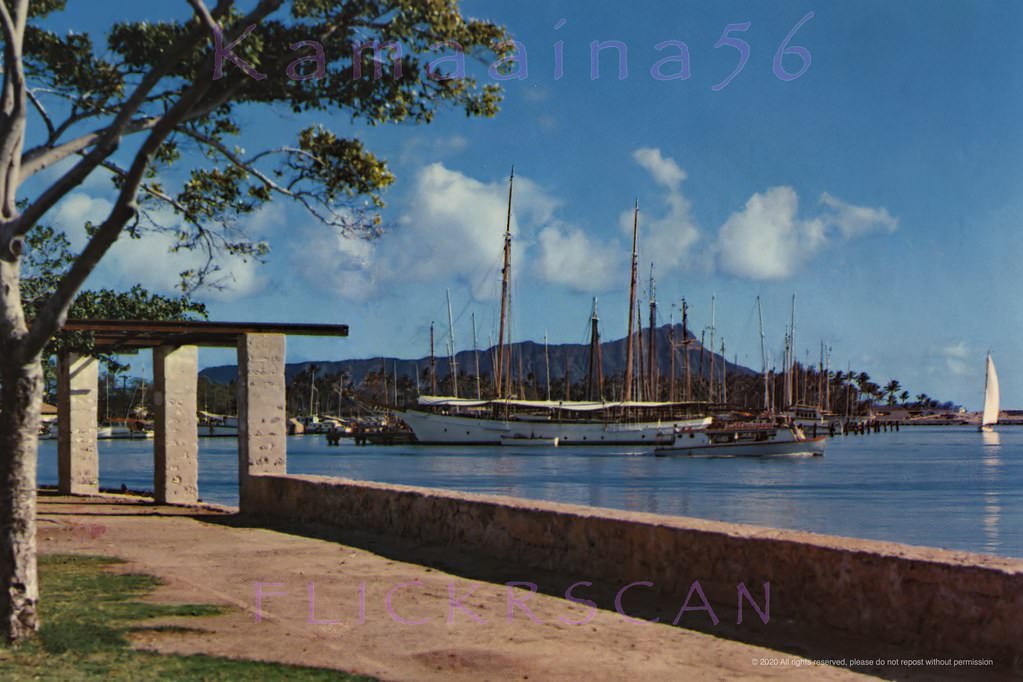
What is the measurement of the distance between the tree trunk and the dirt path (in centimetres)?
86

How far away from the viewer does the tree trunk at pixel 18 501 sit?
800cm

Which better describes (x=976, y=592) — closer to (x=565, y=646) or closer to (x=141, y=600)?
(x=565, y=646)

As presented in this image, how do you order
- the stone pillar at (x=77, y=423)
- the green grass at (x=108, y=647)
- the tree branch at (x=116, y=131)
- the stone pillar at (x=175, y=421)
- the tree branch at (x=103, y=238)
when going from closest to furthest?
the green grass at (x=108, y=647) < the tree branch at (x=103, y=238) < the tree branch at (x=116, y=131) < the stone pillar at (x=175, y=421) < the stone pillar at (x=77, y=423)

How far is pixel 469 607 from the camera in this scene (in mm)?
9703

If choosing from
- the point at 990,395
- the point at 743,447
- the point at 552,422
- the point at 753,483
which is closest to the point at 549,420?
the point at 552,422

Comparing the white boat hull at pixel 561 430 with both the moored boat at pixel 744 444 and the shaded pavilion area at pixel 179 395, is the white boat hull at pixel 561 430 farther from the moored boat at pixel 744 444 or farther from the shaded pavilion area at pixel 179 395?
the shaded pavilion area at pixel 179 395

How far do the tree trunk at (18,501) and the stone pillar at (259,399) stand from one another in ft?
33.4

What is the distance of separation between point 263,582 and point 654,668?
4649 mm

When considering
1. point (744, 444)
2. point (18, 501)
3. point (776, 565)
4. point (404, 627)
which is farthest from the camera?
point (744, 444)

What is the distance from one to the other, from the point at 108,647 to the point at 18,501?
3.84 ft

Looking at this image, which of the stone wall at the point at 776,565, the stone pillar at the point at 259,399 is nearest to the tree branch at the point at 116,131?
the stone wall at the point at 776,565

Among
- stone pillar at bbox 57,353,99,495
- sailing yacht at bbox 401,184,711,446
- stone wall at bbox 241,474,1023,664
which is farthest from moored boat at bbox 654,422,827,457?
stone wall at bbox 241,474,1023,664

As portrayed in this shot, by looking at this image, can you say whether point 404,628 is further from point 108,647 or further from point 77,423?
point 77,423

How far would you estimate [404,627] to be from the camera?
349 inches
